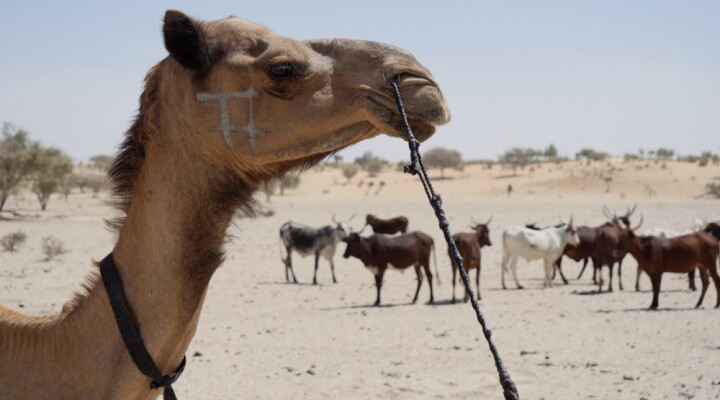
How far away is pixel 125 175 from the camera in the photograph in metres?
2.59

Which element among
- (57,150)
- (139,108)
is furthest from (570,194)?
(139,108)

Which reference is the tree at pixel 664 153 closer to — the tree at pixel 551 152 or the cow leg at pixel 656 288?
the tree at pixel 551 152

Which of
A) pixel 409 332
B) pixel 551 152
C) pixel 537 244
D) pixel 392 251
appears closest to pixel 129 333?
pixel 409 332

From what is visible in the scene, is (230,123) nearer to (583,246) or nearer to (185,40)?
(185,40)

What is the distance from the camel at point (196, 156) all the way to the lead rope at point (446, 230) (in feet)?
0.31

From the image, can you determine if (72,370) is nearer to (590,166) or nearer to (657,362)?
(657,362)

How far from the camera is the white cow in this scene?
1825 cm

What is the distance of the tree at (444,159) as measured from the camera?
74.1 metres

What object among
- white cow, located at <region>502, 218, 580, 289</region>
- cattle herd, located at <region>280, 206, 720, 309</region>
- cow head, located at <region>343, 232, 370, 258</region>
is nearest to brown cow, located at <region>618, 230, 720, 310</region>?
cattle herd, located at <region>280, 206, 720, 309</region>

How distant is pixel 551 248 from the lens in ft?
60.1

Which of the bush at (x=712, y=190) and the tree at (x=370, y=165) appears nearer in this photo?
the bush at (x=712, y=190)

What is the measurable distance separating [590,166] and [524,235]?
173 ft

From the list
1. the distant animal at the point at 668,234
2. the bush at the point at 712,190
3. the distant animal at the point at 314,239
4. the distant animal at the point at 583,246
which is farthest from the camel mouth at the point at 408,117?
the bush at the point at 712,190

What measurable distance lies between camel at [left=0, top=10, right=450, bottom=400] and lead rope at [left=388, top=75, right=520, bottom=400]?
10 centimetres
